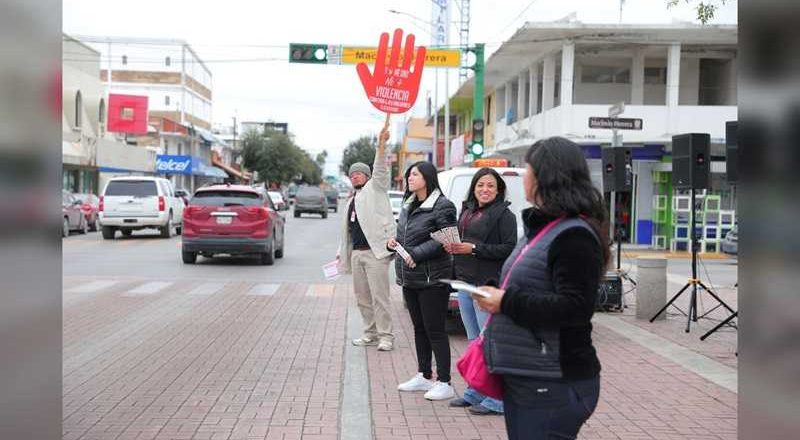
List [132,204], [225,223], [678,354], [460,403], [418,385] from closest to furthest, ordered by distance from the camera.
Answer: [460,403], [418,385], [678,354], [225,223], [132,204]

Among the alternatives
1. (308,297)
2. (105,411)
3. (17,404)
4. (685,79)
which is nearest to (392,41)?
(105,411)

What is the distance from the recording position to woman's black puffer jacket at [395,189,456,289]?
21.2ft

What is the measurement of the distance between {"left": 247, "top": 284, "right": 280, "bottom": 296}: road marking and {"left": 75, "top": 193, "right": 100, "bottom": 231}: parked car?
16.3 metres

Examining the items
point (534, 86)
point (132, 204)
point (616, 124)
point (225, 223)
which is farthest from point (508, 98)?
point (225, 223)

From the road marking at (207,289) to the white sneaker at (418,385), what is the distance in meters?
7.35

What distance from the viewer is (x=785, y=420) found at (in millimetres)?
2637

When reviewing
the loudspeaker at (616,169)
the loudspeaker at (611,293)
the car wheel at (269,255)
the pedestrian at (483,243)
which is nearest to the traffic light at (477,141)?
the car wheel at (269,255)

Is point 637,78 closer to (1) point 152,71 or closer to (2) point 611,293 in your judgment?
(2) point 611,293

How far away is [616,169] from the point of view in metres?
13.8

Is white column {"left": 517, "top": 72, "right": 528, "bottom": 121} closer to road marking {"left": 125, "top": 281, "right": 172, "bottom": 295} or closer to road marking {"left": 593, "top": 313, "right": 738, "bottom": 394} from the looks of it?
road marking {"left": 125, "top": 281, "right": 172, "bottom": 295}

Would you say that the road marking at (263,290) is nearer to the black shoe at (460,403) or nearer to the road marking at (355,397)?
the road marking at (355,397)

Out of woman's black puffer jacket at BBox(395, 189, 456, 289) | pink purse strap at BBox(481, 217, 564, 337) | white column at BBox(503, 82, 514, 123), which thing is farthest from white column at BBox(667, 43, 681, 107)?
pink purse strap at BBox(481, 217, 564, 337)

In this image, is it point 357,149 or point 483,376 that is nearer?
point 483,376

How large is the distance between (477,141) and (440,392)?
16047 mm
